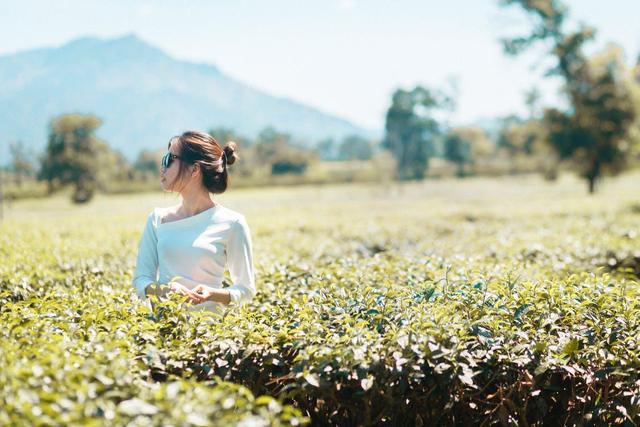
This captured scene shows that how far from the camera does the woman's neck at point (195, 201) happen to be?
4.44 m

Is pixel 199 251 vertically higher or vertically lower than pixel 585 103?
lower

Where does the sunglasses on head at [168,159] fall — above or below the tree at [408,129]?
below

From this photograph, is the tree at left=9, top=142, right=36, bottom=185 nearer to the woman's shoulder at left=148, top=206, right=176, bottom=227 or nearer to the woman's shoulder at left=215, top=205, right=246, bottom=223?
the woman's shoulder at left=148, top=206, right=176, bottom=227

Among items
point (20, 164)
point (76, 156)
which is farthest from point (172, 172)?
point (20, 164)

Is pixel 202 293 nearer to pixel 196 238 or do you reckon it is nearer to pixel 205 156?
pixel 196 238

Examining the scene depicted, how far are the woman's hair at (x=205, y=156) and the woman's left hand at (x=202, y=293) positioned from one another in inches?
33.1

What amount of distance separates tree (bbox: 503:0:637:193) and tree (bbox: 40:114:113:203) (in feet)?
155

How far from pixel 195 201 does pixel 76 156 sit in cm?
6589

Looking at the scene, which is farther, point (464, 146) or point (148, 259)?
point (464, 146)

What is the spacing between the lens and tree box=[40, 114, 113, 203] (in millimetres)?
63812

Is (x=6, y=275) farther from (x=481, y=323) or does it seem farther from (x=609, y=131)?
(x=609, y=131)

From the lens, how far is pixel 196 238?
4273 mm

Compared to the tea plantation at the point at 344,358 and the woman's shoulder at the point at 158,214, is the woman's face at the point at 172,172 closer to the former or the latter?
the woman's shoulder at the point at 158,214

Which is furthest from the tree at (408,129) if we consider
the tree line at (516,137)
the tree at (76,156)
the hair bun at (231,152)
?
the hair bun at (231,152)
